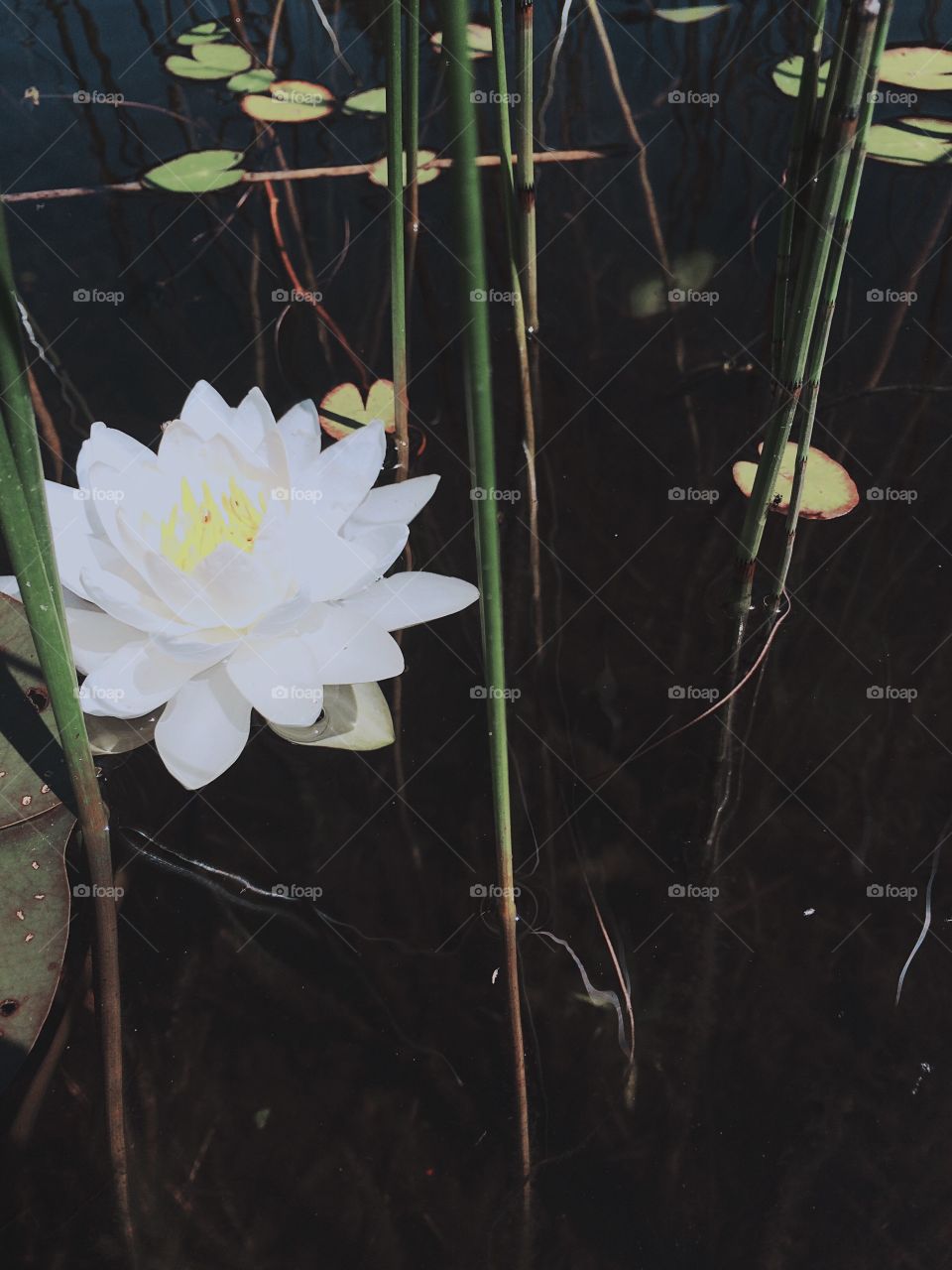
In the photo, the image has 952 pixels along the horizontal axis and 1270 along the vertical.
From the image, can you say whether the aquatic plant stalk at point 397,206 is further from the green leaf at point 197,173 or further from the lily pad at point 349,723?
the green leaf at point 197,173

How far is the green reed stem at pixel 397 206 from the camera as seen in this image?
1.17 metres

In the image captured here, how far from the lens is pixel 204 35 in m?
2.28

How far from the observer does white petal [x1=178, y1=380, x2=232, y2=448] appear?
3.86 ft

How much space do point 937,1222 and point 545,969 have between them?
0.40 m

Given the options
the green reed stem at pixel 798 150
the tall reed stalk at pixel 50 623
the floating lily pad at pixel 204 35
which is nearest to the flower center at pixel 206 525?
the tall reed stalk at pixel 50 623

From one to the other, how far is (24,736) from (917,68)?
2038 mm

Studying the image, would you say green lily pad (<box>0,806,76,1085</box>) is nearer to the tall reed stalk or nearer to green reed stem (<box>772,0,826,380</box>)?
the tall reed stalk

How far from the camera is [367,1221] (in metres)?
0.88

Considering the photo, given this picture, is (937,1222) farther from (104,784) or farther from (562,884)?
(104,784)

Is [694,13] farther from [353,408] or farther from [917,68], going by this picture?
[353,408]

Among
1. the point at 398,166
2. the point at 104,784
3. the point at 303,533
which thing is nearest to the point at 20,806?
the point at 104,784

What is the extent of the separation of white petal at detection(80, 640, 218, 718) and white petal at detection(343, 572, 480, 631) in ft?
0.58

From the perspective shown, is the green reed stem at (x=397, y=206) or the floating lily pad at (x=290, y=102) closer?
the green reed stem at (x=397, y=206)

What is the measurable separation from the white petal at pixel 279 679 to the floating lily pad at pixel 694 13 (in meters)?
1.91
